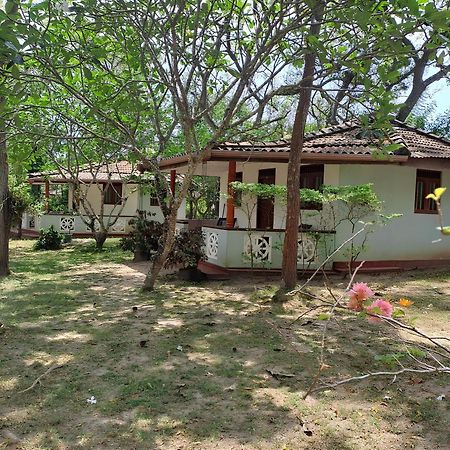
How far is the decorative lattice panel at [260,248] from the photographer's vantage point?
1071 centimetres

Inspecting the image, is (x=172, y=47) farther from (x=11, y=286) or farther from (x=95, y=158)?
(x=95, y=158)

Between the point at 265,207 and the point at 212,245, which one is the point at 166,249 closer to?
the point at 212,245

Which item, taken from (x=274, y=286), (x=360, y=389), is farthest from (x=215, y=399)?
(x=274, y=286)

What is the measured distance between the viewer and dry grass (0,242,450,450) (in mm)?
3473

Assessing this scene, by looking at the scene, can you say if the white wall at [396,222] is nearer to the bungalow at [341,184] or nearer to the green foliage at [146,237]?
the bungalow at [341,184]

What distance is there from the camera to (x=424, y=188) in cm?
1204

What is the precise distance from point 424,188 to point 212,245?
5443mm

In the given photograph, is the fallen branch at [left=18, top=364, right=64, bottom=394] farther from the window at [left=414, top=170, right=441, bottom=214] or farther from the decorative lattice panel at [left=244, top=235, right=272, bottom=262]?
the window at [left=414, top=170, right=441, bottom=214]

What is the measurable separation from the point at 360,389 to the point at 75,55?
544 cm

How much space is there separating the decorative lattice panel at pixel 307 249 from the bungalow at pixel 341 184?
22mm

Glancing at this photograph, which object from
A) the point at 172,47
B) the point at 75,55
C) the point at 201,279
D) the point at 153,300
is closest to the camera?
the point at 75,55

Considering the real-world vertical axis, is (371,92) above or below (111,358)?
above

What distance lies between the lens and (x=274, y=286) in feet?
31.3

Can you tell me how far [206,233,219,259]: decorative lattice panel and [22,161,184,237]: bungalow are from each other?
7841 mm
